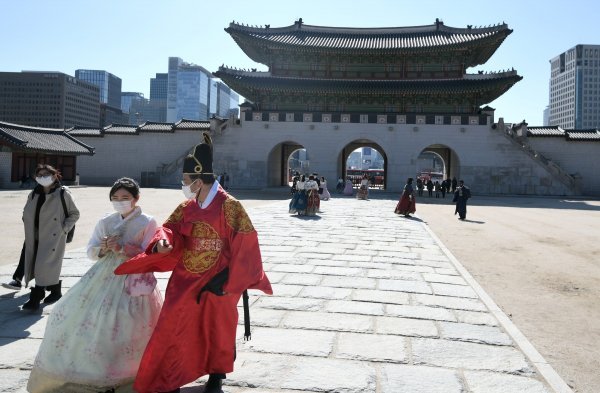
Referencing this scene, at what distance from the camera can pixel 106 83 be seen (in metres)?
154

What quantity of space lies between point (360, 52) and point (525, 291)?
83.2 ft

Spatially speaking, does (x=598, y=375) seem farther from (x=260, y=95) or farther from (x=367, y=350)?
(x=260, y=95)

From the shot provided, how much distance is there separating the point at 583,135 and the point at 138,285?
102 feet

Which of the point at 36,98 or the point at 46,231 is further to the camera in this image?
the point at 36,98

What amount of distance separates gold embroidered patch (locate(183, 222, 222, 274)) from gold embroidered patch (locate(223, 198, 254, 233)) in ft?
0.42

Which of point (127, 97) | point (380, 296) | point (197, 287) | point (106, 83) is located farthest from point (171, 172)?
point (127, 97)

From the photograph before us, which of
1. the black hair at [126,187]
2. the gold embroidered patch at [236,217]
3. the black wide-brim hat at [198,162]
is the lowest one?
the gold embroidered patch at [236,217]

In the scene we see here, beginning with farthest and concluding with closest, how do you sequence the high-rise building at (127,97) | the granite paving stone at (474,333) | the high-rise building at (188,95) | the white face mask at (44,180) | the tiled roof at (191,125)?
the high-rise building at (127,97) → the high-rise building at (188,95) → the tiled roof at (191,125) → the white face mask at (44,180) → the granite paving stone at (474,333)

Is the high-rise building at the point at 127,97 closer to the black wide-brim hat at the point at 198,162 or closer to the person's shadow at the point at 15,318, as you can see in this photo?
the person's shadow at the point at 15,318

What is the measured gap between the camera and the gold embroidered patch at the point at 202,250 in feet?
8.94

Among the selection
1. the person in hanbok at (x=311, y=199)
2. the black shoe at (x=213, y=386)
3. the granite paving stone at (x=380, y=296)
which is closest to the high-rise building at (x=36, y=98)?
the person in hanbok at (x=311, y=199)

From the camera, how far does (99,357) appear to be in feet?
8.52

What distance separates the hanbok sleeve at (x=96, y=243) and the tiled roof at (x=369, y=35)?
27.3 metres

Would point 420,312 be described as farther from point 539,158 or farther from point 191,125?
point 191,125
